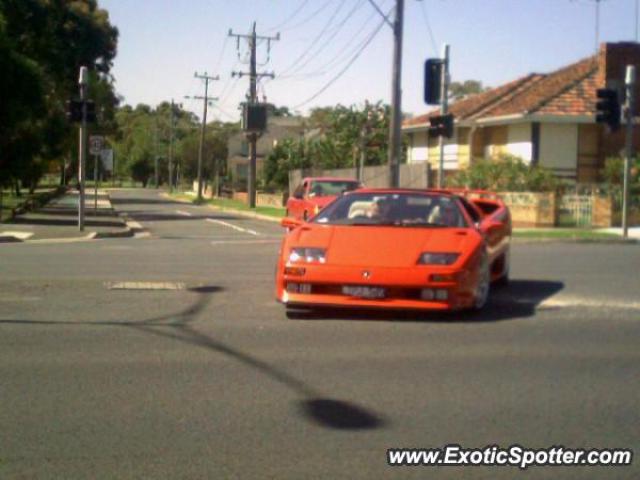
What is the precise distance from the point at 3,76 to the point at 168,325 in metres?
22.2

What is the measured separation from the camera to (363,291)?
31.4 feet

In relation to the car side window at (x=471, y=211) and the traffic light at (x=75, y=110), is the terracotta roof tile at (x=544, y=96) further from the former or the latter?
the car side window at (x=471, y=211)

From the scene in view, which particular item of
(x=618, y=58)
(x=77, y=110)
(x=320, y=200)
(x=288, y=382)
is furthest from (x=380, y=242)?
(x=618, y=58)

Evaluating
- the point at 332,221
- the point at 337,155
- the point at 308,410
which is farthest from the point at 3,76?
the point at 337,155

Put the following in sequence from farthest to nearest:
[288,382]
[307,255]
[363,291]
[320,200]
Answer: [320,200]
[307,255]
[363,291]
[288,382]

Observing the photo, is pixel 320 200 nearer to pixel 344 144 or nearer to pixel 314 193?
pixel 314 193

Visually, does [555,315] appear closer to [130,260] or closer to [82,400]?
[82,400]

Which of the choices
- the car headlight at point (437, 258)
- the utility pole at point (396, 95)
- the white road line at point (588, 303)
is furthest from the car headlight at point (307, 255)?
the utility pole at point (396, 95)

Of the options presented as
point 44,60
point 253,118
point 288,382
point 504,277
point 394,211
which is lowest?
point 288,382

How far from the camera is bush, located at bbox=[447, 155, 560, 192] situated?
3083 cm

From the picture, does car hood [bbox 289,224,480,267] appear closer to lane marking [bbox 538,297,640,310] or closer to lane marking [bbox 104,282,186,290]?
lane marking [bbox 538,297,640,310]

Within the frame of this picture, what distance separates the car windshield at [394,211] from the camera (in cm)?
1063

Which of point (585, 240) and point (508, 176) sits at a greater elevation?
point (508, 176)

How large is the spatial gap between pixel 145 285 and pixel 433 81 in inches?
576
